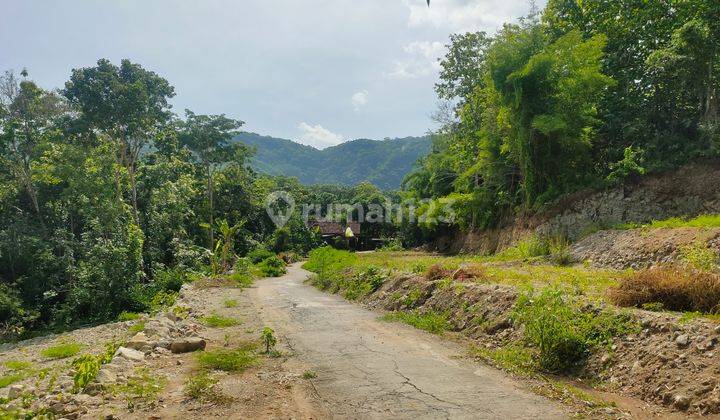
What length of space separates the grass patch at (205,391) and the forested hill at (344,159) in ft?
457

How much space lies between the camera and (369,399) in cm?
541

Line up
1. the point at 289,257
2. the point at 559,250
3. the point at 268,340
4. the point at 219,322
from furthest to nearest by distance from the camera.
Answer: the point at 289,257 < the point at 559,250 < the point at 219,322 < the point at 268,340

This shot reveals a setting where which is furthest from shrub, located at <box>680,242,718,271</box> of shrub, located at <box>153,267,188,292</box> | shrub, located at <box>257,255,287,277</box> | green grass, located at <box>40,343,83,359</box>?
shrub, located at <box>257,255,287,277</box>

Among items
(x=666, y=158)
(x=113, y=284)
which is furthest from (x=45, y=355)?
(x=666, y=158)

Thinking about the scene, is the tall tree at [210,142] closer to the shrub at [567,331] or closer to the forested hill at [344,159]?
the shrub at [567,331]

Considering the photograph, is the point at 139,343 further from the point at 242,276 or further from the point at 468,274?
the point at 242,276

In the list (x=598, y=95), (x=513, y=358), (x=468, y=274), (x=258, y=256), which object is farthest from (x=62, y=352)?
(x=258, y=256)

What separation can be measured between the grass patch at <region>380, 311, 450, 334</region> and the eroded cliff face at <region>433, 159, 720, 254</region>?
9.93 meters

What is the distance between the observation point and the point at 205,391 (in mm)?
5656

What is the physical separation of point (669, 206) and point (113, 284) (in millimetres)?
24378

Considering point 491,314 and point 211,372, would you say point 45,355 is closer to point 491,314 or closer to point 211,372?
point 211,372

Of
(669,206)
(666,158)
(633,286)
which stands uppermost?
(666,158)

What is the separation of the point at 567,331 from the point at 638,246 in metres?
8.99

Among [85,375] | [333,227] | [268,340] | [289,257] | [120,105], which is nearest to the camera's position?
[85,375]
